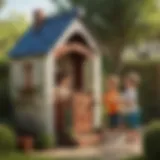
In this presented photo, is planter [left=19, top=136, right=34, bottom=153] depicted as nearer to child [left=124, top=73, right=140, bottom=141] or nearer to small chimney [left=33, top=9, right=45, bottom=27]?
child [left=124, top=73, right=140, bottom=141]

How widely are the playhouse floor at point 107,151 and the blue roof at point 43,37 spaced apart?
2.84m

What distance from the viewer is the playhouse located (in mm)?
15031

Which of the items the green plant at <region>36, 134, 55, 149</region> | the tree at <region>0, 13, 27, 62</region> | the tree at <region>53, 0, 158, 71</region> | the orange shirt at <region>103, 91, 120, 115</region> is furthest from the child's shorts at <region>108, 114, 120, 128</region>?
the tree at <region>0, 13, 27, 62</region>

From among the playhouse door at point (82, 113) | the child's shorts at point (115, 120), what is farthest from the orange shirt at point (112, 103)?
the playhouse door at point (82, 113)

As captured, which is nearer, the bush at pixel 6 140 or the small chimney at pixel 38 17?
the bush at pixel 6 140

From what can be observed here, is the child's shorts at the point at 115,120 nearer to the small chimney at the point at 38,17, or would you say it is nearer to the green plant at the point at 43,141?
the green plant at the point at 43,141

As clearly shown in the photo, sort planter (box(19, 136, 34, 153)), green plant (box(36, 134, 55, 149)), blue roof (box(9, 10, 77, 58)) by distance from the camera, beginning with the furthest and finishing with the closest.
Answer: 1. blue roof (box(9, 10, 77, 58))
2. green plant (box(36, 134, 55, 149))
3. planter (box(19, 136, 34, 153))

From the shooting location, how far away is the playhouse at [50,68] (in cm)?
1503

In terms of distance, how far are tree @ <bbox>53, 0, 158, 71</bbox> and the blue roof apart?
10.4 meters

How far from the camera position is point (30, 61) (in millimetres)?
15422

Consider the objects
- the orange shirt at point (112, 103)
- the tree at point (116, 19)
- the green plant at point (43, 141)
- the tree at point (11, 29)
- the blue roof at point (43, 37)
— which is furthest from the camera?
the tree at point (11, 29)

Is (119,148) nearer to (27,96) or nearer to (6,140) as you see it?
(6,140)

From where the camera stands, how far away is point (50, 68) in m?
15.0

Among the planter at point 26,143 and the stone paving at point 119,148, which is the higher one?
the planter at point 26,143
